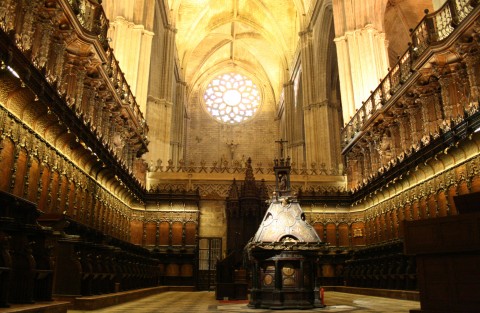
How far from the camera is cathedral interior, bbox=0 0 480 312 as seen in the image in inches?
197

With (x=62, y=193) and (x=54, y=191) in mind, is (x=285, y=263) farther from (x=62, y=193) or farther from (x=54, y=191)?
(x=62, y=193)

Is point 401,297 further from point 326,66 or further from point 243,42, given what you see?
point 243,42

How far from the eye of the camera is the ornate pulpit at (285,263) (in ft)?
24.4

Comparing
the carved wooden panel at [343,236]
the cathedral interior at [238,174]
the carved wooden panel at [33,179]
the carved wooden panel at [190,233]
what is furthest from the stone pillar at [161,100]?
the carved wooden panel at [33,179]

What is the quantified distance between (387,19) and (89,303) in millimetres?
24468

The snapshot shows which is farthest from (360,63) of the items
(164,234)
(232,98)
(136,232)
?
(232,98)

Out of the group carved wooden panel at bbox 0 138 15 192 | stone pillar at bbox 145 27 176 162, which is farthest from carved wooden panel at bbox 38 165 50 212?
stone pillar at bbox 145 27 176 162

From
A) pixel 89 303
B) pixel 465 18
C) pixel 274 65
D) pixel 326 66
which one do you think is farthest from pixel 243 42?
pixel 89 303

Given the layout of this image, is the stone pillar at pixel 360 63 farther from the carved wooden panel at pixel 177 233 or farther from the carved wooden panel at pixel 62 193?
the carved wooden panel at pixel 62 193

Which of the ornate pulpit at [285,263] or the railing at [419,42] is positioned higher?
the railing at [419,42]

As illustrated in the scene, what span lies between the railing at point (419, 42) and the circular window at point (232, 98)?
2292cm

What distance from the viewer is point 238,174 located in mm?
19828

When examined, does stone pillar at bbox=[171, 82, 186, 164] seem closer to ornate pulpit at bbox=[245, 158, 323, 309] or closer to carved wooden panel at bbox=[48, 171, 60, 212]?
carved wooden panel at bbox=[48, 171, 60, 212]

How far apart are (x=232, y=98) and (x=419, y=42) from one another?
29.2 meters
